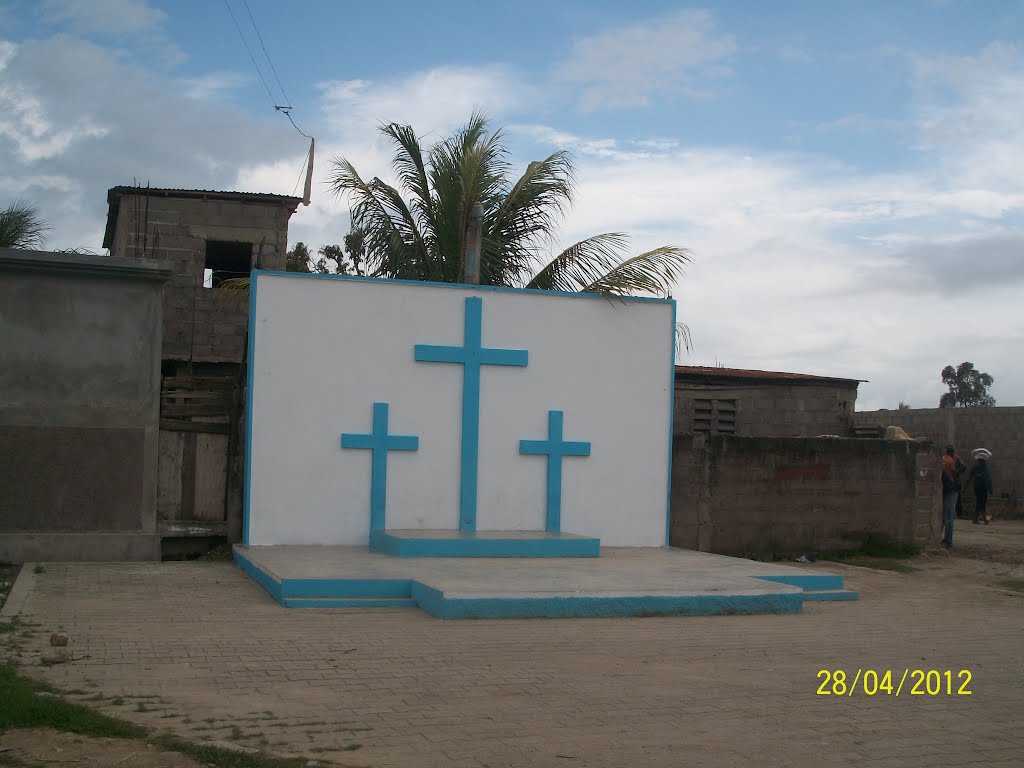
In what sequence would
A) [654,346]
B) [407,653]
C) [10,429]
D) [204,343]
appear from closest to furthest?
[407,653]
[10,429]
[654,346]
[204,343]

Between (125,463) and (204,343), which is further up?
(204,343)

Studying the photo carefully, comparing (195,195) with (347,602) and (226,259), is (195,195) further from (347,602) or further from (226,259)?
(347,602)

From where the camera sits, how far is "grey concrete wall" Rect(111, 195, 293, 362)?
20.2 metres

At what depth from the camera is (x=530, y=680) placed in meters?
6.74

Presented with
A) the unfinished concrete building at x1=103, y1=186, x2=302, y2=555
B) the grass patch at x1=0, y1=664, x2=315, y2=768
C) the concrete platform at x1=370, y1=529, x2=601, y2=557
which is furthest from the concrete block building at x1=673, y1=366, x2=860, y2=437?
the grass patch at x1=0, y1=664, x2=315, y2=768

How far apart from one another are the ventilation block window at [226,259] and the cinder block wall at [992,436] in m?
A: 14.5

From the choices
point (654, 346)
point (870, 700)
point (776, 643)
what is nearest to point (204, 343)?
point (654, 346)

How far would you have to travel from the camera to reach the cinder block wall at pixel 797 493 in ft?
48.4

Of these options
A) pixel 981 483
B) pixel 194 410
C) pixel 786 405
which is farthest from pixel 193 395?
pixel 981 483

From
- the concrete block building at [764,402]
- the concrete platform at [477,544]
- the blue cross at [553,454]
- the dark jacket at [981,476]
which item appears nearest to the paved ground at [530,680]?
the concrete platform at [477,544]

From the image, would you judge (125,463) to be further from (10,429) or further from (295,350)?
(295,350)

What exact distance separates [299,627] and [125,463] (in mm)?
4590

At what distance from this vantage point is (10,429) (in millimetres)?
11477

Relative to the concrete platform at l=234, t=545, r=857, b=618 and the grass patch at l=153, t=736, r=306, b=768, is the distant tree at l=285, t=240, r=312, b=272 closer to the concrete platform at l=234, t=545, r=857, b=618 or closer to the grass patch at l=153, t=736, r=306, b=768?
the concrete platform at l=234, t=545, r=857, b=618
